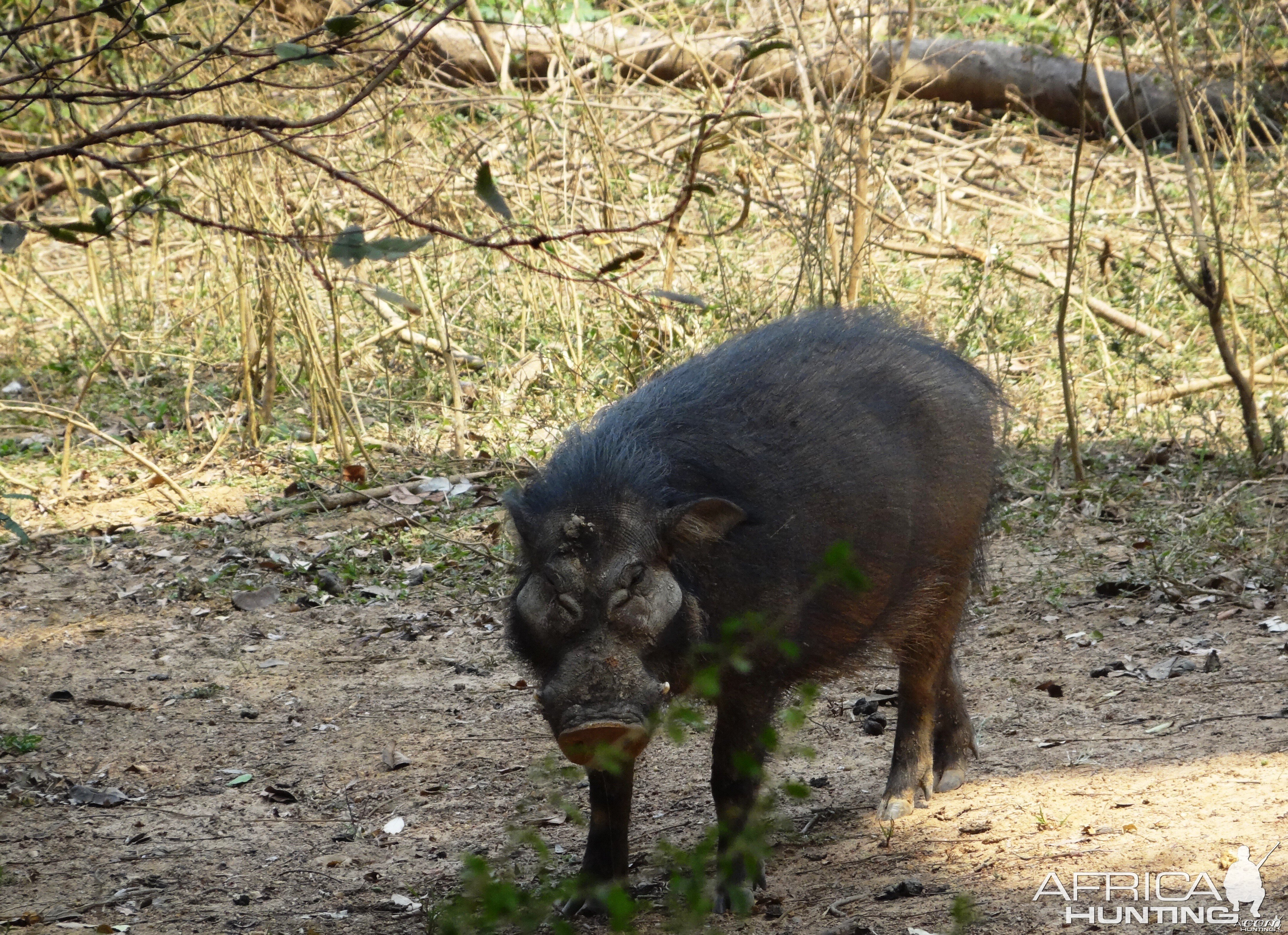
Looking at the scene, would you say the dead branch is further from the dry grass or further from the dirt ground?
the dirt ground

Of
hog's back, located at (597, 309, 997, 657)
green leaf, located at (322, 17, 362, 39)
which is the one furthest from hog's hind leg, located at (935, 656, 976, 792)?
green leaf, located at (322, 17, 362, 39)

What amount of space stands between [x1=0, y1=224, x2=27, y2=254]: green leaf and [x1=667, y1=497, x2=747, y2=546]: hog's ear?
1607mm

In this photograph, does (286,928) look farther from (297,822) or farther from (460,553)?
(460,553)

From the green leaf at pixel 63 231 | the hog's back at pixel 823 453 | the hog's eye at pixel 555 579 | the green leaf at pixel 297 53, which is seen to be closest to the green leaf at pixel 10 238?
the green leaf at pixel 63 231

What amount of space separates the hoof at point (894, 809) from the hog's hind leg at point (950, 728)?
Answer: 0.84 feet

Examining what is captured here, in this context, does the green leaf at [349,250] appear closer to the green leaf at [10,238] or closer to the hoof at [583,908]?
the green leaf at [10,238]

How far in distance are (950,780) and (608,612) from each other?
163cm

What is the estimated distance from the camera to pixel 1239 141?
24.0 ft

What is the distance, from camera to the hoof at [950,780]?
420 cm

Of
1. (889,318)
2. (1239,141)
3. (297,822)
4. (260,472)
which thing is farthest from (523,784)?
(1239,141)

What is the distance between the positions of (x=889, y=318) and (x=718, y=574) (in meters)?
1.56

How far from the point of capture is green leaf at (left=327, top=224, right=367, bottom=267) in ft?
7.09

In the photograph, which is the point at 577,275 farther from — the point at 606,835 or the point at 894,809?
the point at 606,835

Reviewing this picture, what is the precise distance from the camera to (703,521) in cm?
337
